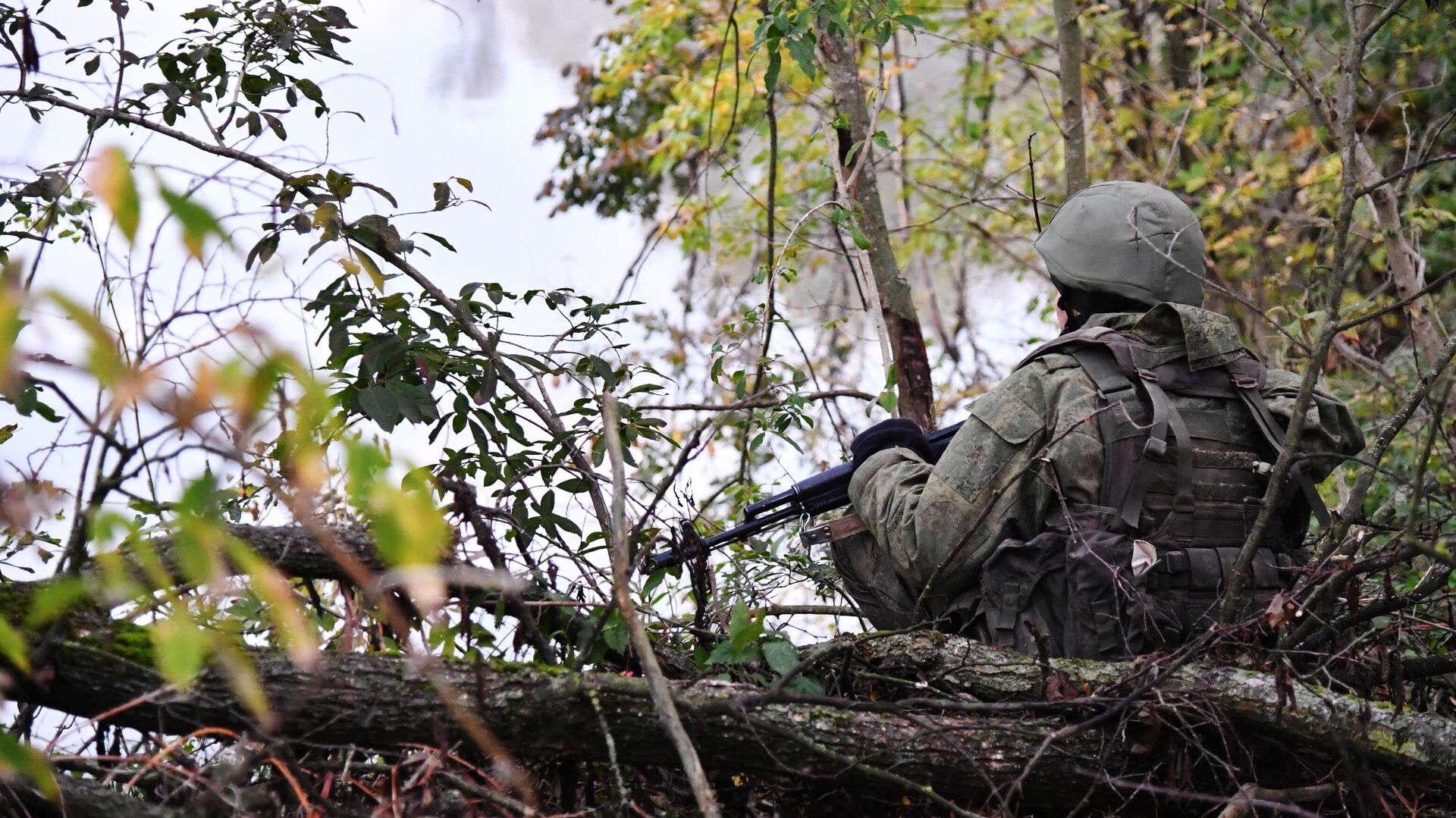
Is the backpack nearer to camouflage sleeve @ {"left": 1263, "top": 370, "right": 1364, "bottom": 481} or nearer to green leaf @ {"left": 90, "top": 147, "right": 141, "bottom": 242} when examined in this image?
camouflage sleeve @ {"left": 1263, "top": 370, "right": 1364, "bottom": 481}

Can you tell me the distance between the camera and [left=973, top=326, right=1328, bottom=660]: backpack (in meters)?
2.73

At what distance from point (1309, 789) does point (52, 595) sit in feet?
6.50

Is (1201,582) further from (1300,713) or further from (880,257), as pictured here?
(880,257)

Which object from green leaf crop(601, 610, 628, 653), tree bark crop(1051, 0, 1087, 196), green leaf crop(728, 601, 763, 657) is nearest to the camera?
green leaf crop(728, 601, 763, 657)

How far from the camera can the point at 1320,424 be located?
2895 mm

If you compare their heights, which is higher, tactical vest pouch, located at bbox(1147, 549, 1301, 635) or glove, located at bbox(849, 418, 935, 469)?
glove, located at bbox(849, 418, 935, 469)

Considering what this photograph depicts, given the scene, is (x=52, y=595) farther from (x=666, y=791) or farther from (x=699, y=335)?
(x=699, y=335)

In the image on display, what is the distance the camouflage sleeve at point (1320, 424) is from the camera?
290 cm

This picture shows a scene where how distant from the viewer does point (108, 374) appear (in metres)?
0.96

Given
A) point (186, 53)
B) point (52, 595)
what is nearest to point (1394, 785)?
point (52, 595)

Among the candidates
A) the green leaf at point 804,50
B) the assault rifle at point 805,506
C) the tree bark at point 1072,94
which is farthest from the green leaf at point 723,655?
the tree bark at point 1072,94

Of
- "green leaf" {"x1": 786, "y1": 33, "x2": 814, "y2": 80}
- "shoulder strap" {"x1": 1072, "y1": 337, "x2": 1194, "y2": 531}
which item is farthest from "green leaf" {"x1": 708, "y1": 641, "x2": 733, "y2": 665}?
"green leaf" {"x1": 786, "y1": 33, "x2": 814, "y2": 80}

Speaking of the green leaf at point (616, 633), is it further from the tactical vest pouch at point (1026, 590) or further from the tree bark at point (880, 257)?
the tree bark at point (880, 257)

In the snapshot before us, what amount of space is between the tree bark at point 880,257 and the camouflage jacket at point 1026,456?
4.22ft
